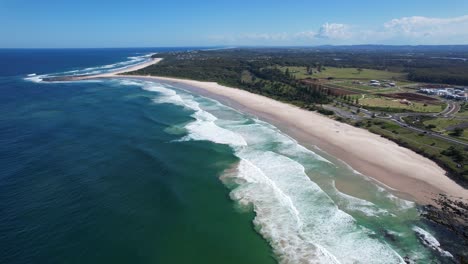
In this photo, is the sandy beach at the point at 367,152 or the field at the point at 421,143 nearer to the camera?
the sandy beach at the point at 367,152

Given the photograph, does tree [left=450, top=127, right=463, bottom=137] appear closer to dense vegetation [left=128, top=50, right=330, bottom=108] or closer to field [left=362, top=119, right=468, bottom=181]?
field [left=362, top=119, right=468, bottom=181]

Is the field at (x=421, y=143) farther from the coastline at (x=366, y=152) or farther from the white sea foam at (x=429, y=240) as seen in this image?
the white sea foam at (x=429, y=240)

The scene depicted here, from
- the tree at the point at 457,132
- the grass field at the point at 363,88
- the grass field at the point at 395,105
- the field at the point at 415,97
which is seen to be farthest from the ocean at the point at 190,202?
the grass field at the point at 363,88

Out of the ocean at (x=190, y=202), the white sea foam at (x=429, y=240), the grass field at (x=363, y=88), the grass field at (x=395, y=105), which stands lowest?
the white sea foam at (x=429, y=240)

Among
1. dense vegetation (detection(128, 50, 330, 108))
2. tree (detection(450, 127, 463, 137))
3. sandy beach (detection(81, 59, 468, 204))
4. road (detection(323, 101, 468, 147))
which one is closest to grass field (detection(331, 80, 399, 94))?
dense vegetation (detection(128, 50, 330, 108))

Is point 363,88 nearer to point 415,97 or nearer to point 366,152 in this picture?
point 415,97

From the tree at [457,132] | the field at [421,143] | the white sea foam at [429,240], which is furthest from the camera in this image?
the tree at [457,132]

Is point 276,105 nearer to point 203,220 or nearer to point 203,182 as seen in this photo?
point 203,182
